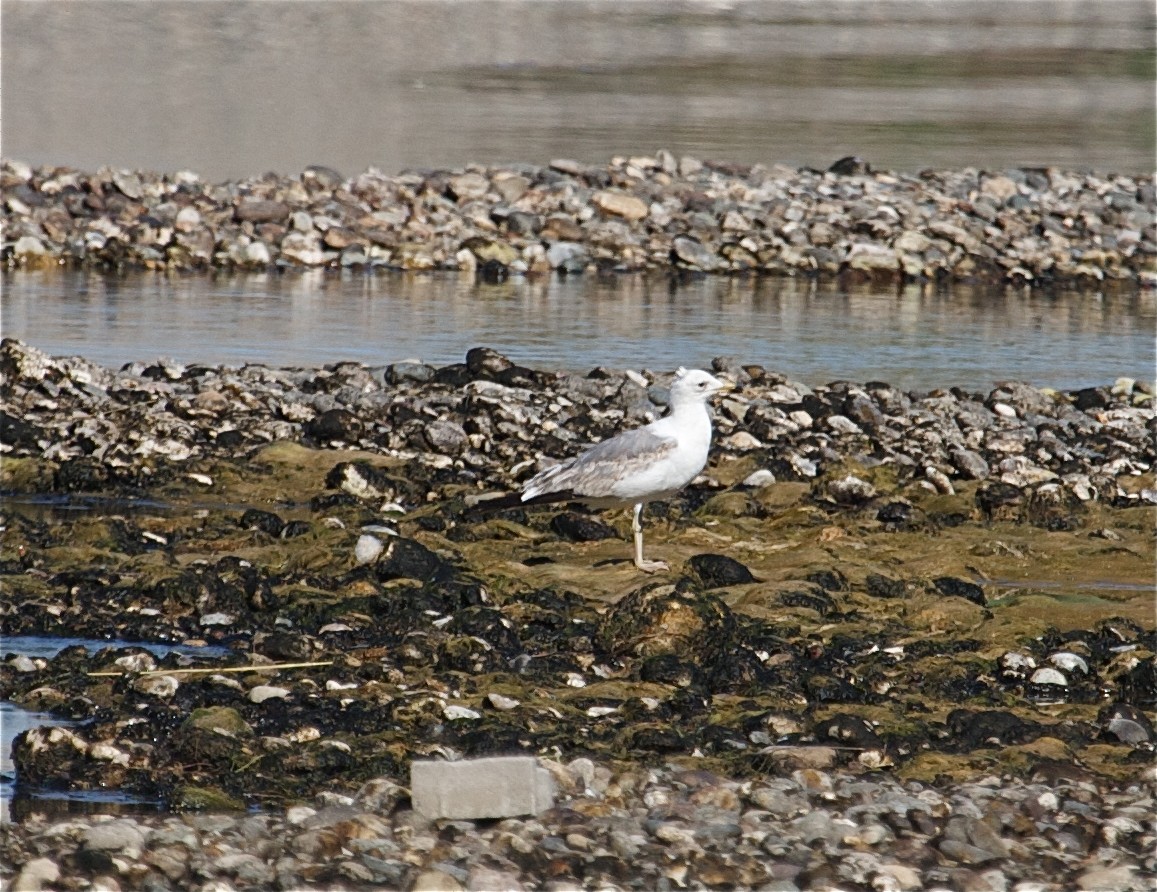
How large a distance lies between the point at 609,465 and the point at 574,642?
4.92 ft

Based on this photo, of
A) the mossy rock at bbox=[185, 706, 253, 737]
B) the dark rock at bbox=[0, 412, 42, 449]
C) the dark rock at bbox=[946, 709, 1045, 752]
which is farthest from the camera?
the dark rock at bbox=[0, 412, 42, 449]

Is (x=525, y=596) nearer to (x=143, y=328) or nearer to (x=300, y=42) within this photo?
(x=143, y=328)

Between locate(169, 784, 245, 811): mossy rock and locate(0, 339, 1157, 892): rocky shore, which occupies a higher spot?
locate(0, 339, 1157, 892): rocky shore

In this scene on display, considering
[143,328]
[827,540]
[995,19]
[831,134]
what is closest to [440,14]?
[995,19]

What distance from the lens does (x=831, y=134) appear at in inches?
1544

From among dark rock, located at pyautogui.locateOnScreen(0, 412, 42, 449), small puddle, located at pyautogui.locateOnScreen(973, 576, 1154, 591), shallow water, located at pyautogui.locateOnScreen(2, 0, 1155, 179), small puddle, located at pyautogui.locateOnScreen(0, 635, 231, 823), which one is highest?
shallow water, located at pyautogui.locateOnScreen(2, 0, 1155, 179)

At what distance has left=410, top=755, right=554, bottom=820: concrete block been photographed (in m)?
6.60

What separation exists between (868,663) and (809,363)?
9369 millimetres

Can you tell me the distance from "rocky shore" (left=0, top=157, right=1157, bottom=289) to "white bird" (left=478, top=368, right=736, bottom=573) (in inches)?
554

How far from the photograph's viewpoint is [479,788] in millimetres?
6605

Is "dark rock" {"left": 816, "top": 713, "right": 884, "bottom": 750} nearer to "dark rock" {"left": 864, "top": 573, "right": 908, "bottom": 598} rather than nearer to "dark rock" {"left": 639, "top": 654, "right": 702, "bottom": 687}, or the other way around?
"dark rock" {"left": 639, "top": 654, "right": 702, "bottom": 687}

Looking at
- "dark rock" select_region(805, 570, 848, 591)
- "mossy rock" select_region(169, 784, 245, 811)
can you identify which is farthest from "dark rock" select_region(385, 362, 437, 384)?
"mossy rock" select_region(169, 784, 245, 811)

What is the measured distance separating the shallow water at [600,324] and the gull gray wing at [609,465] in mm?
6700

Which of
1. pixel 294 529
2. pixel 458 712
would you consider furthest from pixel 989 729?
pixel 294 529
